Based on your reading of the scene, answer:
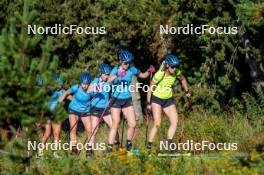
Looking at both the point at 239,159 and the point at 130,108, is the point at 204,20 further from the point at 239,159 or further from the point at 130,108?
the point at 239,159

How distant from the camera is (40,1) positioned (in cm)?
2391

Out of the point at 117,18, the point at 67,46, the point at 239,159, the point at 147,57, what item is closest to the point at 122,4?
the point at 117,18

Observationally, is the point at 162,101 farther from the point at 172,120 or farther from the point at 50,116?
the point at 50,116

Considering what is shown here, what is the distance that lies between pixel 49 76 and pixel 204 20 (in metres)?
12.8

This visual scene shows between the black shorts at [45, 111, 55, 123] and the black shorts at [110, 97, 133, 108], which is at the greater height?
the black shorts at [110, 97, 133, 108]
